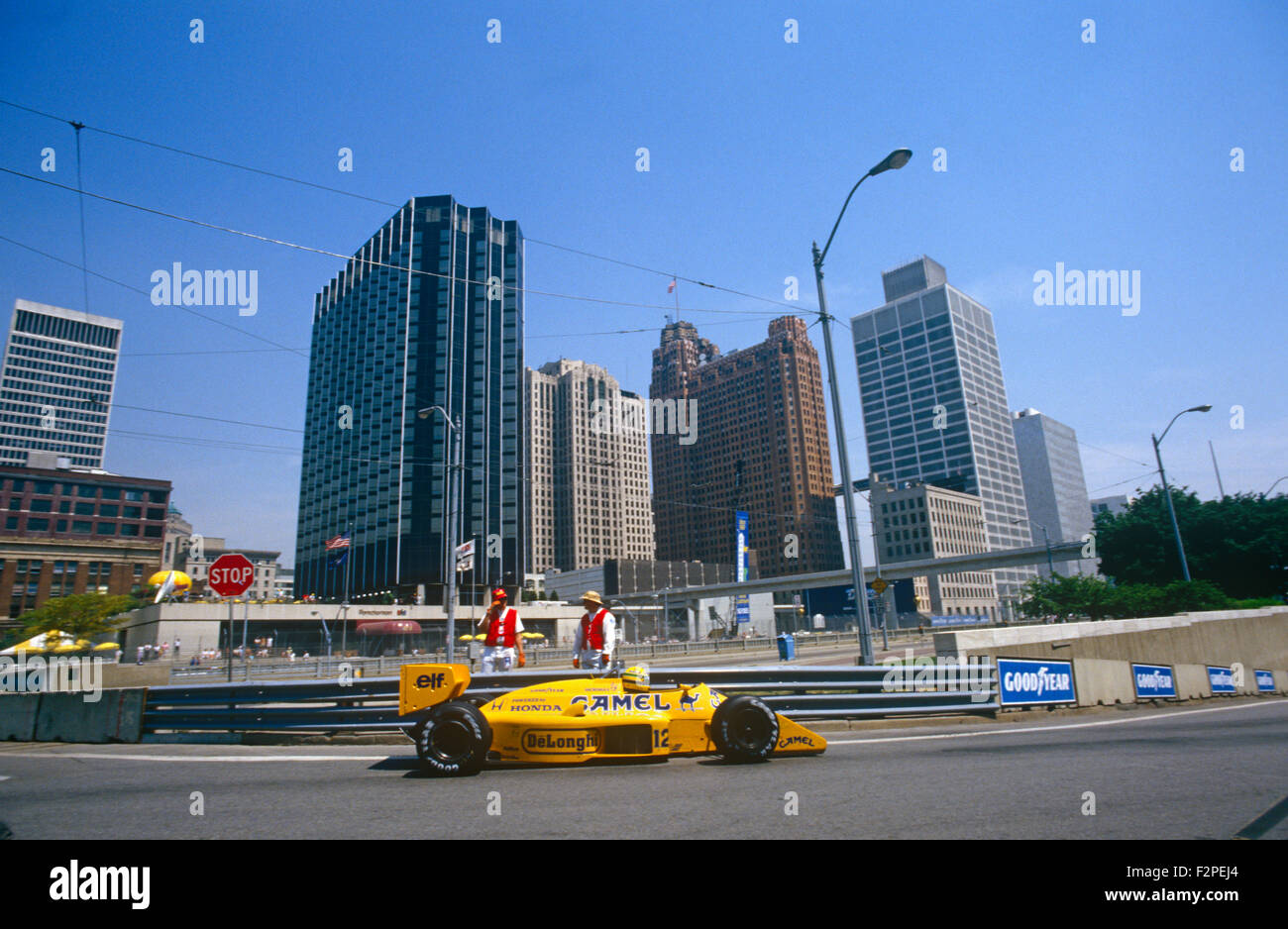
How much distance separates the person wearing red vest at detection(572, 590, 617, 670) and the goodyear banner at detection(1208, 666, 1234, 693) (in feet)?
63.4

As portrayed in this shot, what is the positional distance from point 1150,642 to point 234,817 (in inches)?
977

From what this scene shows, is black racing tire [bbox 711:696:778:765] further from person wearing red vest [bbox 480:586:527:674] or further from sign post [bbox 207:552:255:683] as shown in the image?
sign post [bbox 207:552:255:683]

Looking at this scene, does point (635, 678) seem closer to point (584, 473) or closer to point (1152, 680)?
point (1152, 680)

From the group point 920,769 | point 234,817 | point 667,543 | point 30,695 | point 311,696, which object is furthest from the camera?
point 667,543

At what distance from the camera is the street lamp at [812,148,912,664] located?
1355cm

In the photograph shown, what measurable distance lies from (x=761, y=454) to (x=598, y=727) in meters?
163

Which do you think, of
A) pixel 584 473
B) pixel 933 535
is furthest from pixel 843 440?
pixel 584 473

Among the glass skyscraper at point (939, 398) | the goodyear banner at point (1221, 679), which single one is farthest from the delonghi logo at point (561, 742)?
the glass skyscraper at point (939, 398)

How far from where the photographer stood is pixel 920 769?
704 centimetres

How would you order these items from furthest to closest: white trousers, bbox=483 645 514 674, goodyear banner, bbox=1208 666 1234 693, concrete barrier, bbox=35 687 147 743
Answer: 1. goodyear banner, bbox=1208 666 1234 693
2. white trousers, bbox=483 645 514 674
3. concrete barrier, bbox=35 687 147 743

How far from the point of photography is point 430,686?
830 centimetres
